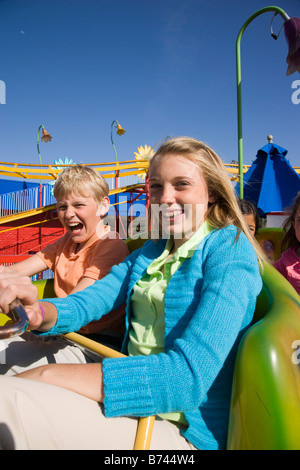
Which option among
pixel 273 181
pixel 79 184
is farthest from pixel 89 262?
pixel 273 181

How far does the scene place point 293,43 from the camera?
1.89 m

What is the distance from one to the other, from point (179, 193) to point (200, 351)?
16.4 inches

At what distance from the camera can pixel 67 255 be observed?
1472 millimetres

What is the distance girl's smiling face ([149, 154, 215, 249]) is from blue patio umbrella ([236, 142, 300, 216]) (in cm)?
278

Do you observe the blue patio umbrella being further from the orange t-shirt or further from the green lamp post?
the orange t-shirt

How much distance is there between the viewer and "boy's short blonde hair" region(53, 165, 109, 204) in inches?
55.1

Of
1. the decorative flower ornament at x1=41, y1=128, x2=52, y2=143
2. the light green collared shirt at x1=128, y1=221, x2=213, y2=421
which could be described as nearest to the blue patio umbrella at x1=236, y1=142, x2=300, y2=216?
the light green collared shirt at x1=128, y1=221, x2=213, y2=421

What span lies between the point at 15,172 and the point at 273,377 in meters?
7.85

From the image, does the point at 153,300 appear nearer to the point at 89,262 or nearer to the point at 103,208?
the point at 89,262

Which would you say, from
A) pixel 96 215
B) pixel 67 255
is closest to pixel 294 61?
pixel 96 215

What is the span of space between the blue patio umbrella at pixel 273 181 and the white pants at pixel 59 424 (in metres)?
3.15

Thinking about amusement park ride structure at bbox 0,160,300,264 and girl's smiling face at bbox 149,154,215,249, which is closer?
girl's smiling face at bbox 149,154,215,249

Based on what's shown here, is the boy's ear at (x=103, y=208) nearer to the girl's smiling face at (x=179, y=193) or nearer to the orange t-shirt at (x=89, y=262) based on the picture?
the orange t-shirt at (x=89, y=262)

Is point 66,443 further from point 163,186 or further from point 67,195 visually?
point 67,195
